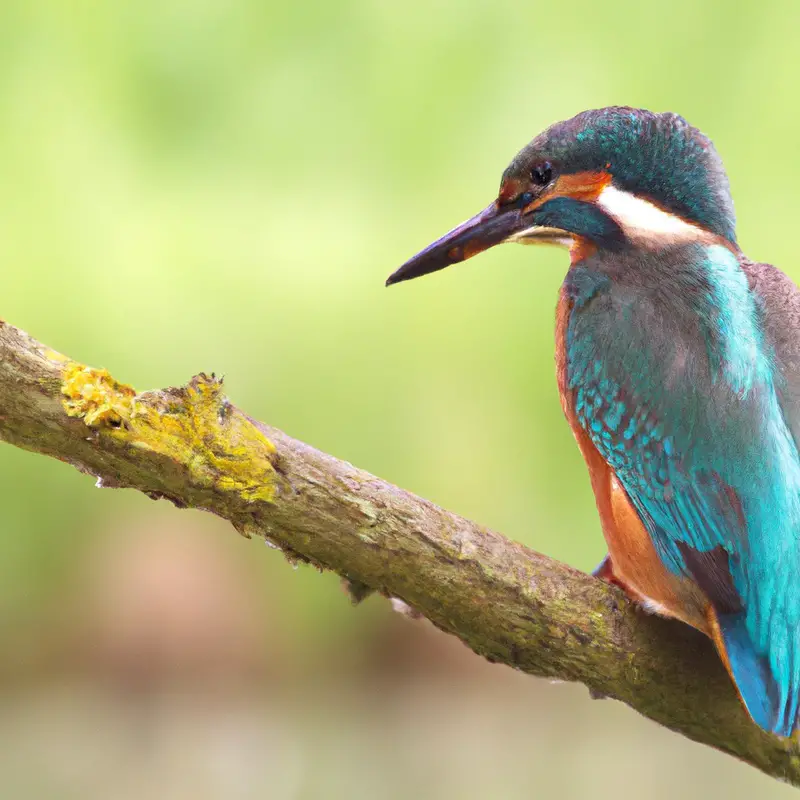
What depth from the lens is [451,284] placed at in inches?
129

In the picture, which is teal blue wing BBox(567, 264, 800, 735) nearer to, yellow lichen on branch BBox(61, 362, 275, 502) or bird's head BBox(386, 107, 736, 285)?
bird's head BBox(386, 107, 736, 285)

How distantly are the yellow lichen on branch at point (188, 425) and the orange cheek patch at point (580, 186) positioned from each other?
0.54 metres

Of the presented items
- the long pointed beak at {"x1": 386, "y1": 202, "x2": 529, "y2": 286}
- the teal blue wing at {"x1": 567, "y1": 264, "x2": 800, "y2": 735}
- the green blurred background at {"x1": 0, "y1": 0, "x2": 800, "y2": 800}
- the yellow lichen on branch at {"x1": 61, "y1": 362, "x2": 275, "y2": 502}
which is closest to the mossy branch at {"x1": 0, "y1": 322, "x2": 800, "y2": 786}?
the yellow lichen on branch at {"x1": 61, "y1": 362, "x2": 275, "y2": 502}

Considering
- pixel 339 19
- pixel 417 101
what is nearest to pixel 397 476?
pixel 417 101

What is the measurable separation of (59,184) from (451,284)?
3.76 feet

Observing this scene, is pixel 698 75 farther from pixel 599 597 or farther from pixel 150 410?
pixel 150 410

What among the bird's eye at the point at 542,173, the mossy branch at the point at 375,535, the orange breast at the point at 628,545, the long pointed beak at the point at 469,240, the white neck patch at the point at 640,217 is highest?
the bird's eye at the point at 542,173

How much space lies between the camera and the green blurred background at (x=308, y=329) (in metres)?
3.02

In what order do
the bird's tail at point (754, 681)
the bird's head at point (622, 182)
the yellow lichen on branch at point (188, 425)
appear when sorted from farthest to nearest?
1. the bird's head at point (622, 182)
2. the bird's tail at point (754, 681)
3. the yellow lichen on branch at point (188, 425)

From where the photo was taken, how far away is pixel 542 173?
55.5 inches

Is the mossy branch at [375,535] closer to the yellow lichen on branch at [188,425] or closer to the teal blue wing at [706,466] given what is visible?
the yellow lichen on branch at [188,425]

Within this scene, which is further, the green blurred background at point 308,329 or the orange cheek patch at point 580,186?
the green blurred background at point 308,329

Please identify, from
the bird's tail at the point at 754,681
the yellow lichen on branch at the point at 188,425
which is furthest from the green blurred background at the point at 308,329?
the yellow lichen on branch at the point at 188,425

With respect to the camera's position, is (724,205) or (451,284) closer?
(724,205)
